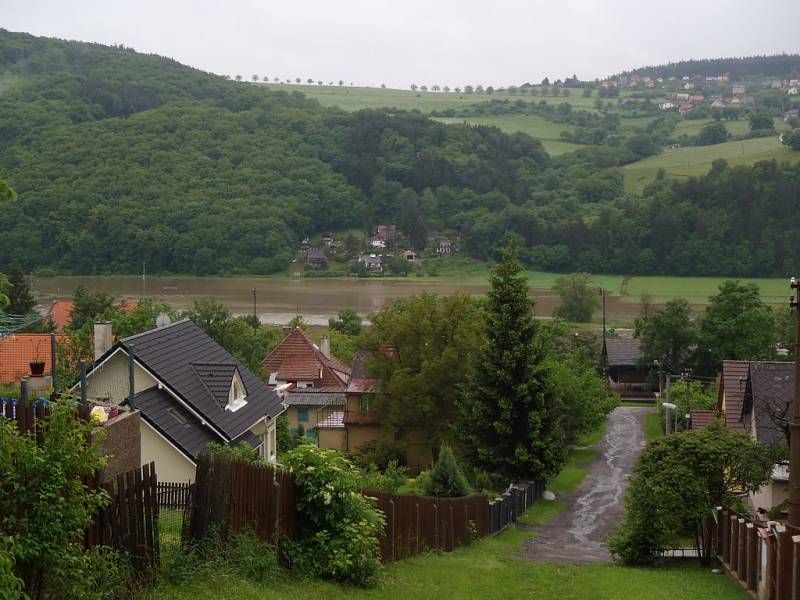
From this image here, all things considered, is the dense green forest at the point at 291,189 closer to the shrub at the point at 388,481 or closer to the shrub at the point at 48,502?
Result: the shrub at the point at 388,481

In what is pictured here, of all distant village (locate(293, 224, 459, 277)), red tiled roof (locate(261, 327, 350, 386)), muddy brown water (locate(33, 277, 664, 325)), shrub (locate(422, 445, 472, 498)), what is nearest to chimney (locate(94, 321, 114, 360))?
shrub (locate(422, 445, 472, 498))

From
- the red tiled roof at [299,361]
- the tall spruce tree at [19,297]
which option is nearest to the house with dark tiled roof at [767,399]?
the red tiled roof at [299,361]

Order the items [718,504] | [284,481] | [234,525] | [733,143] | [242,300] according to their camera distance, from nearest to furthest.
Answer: [234,525], [284,481], [718,504], [242,300], [733,143]

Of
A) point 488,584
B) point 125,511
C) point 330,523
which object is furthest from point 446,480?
point 125,511

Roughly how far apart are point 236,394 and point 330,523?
34.2 ft

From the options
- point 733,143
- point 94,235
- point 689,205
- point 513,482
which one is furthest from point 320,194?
point 513,482

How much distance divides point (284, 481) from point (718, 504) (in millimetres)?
8397

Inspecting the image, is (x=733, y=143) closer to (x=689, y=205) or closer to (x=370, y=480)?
(x=689, y=205)

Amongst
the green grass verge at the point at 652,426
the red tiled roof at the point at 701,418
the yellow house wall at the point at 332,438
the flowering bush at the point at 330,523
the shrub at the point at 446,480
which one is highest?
the flowering bush at the point at 330,523

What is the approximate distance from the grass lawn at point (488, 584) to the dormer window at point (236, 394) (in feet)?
19.2

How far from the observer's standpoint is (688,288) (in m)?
107

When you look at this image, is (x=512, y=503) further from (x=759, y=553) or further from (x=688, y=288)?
(x=688, y=288)

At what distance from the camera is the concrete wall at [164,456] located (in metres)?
17.8

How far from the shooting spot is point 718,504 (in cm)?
1625
